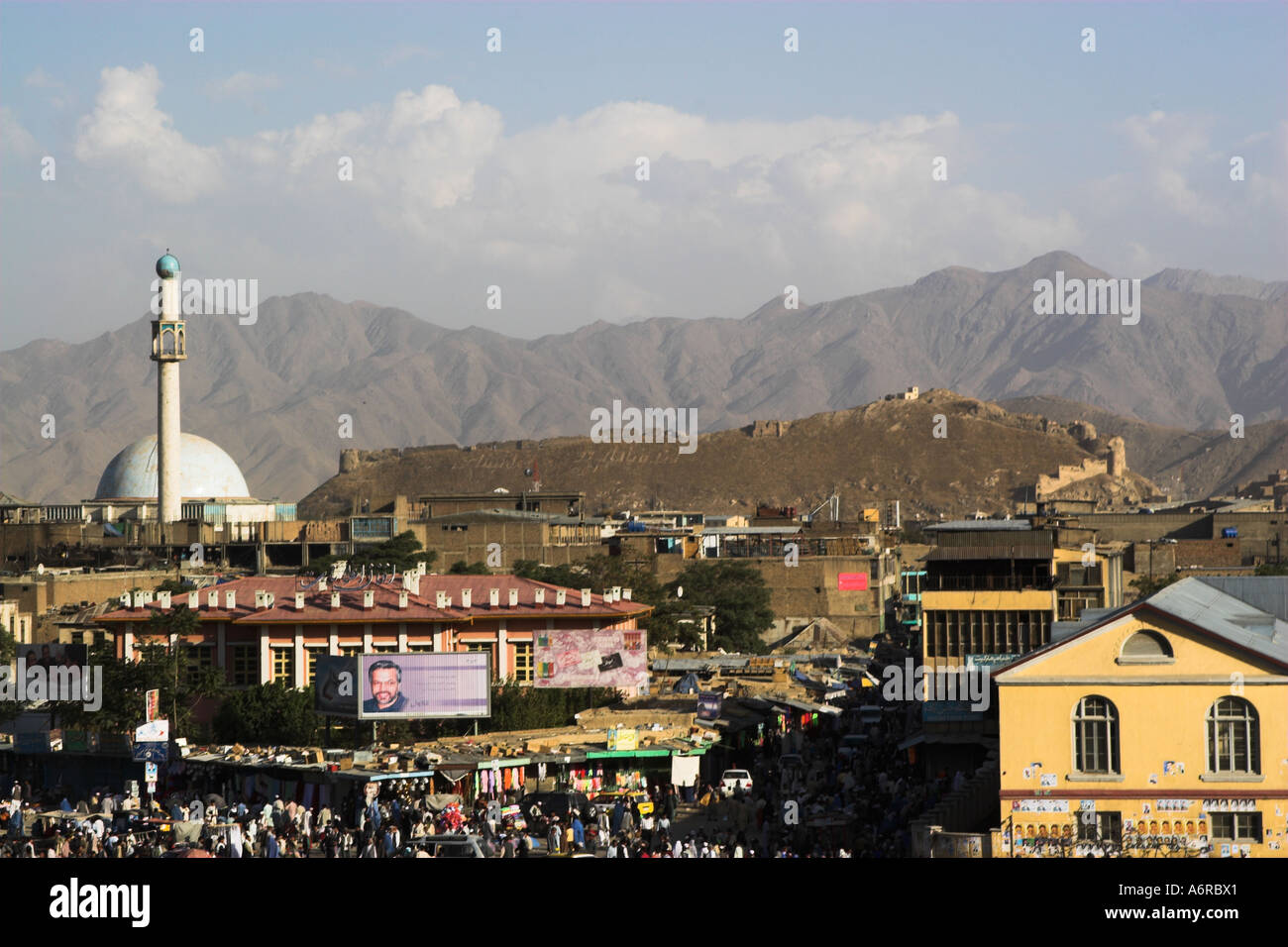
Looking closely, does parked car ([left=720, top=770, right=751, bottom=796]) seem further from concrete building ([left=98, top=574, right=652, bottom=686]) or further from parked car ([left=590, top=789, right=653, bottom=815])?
concrete building ([left=98, top=574, right=652, bottom=686])

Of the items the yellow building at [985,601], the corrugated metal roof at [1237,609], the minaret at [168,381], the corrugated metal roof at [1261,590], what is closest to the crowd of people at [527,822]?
the corrugated metal roof at [1237,609]

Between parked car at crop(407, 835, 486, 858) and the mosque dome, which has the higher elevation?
the mosque dome

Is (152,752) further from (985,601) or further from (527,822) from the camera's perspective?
(985,601)

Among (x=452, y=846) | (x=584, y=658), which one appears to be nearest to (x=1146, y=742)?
(x=452, y=846)

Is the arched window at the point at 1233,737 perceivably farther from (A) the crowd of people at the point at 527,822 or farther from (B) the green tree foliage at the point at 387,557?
(B) the green tree foliage at the point at 387,557

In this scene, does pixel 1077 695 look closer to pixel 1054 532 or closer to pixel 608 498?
pixel 1054 532

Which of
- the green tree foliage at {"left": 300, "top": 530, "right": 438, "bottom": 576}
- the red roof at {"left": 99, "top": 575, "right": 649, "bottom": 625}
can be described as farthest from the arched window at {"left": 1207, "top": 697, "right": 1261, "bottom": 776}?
the green tree foliage at {"left": 300, "top": 530, "right": 438, "bottom": 576}
